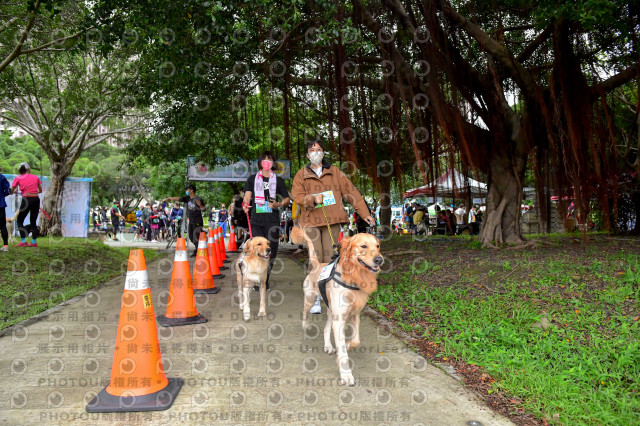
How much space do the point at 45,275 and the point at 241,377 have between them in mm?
5627

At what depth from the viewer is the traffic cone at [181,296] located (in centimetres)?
449

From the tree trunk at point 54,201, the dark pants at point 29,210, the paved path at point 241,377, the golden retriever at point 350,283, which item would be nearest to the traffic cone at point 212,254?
the paved path at point 241,377

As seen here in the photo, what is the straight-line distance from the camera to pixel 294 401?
2727 millimetres

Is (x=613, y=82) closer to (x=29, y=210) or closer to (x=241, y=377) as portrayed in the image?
(x=241, y=377)

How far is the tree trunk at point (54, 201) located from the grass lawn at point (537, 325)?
540 inches

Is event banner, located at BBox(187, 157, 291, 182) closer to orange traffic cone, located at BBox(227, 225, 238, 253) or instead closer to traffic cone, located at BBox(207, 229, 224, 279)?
orange traffic cone, located at BBox(227, 225, 238, 253)

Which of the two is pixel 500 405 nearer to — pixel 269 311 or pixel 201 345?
pixel 201 345

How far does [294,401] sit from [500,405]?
1.29 meters

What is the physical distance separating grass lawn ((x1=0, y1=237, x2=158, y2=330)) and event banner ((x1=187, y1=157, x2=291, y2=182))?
546cm

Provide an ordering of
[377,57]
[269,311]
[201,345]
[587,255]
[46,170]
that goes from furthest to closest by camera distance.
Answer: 1. [46,170]
2. [377,57]
3. [587,255]
4. [269,311]
5. [201,345]

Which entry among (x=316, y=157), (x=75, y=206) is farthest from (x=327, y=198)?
(x=75, y=206)

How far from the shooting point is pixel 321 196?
4.51 meters

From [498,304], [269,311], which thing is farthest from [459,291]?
[269,311]

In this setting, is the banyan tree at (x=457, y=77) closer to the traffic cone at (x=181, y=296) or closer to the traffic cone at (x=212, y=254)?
the traffic cone at (x=212, y=254)
